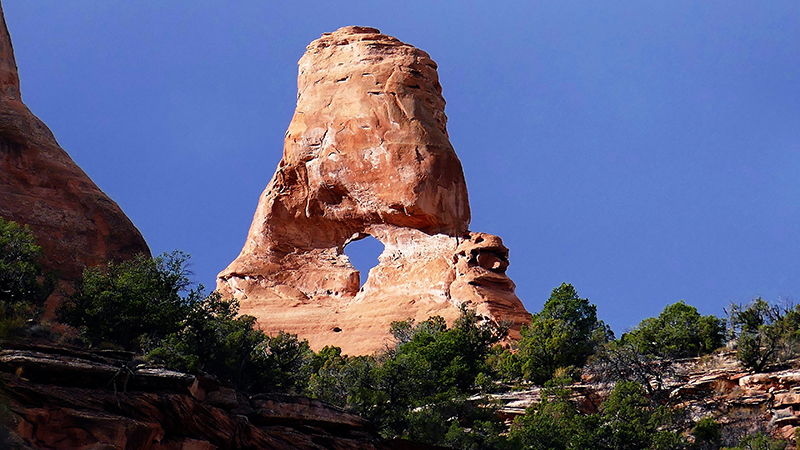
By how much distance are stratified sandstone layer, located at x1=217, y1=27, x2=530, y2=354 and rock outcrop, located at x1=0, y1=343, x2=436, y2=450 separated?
24882 millimetres

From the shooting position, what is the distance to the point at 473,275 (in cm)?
4644

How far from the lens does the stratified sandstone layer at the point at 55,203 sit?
31.6m

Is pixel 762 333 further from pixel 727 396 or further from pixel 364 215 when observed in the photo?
pixel 364 215

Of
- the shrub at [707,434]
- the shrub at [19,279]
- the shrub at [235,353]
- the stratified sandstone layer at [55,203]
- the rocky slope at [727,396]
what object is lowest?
the shrub at [707,434]

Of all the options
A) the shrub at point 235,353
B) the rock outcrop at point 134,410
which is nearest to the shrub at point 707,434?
the rock outcrop at point 134,410

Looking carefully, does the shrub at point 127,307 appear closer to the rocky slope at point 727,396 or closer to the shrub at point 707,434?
the rocky slope at point 727,396

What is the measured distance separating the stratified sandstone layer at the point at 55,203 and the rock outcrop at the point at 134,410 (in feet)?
44.7

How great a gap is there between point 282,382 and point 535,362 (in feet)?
32.6

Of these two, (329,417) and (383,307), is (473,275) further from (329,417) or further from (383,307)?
(329,417)

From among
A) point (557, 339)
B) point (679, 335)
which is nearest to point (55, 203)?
point (557, 339)

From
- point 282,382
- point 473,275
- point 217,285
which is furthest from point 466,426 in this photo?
point 217,285

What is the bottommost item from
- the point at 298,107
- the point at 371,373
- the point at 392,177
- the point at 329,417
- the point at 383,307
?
the point at 329,417

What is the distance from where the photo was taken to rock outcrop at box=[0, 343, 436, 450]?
15.1 m

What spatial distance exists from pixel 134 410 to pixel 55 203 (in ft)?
61.7
